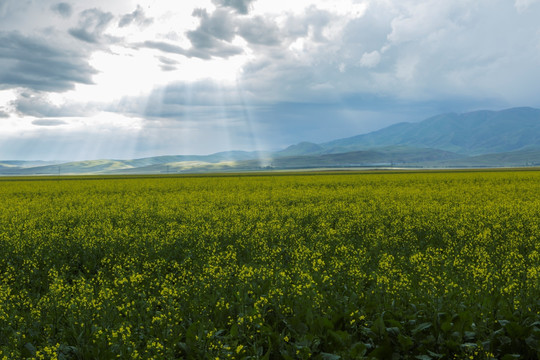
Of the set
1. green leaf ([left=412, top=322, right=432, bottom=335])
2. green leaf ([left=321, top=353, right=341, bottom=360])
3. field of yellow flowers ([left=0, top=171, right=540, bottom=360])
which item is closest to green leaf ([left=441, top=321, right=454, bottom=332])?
field of yellow flowers ([left=0, top=171, right=540, bottom=360])

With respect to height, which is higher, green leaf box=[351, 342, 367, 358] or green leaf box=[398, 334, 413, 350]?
green leaf box=[351, 342, 367, 358]

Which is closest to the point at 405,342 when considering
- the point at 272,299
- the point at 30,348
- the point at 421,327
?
the point at 421,327

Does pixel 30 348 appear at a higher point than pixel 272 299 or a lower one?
lower

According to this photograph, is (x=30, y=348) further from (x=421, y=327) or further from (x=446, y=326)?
(x=446, y=326)

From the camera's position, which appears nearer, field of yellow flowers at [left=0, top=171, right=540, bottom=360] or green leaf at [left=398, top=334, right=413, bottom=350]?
green leaf at [left=398, top=334, right=413, bottom=350]

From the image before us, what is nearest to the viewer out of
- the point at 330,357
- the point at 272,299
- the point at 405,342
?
the point at 330,357

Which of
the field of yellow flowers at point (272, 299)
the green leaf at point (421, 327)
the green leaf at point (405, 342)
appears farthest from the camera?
the green leaf at point (421, 327)

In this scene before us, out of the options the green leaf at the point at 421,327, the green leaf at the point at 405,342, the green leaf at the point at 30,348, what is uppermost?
the green leaf at the point at 421,327

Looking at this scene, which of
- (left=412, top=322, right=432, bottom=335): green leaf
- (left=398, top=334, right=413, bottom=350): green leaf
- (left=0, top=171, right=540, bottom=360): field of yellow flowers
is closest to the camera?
(left=398, top=334, right=413, bottom=350): green leaf

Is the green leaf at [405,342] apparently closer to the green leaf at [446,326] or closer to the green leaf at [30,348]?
the green leaf at [446,326]

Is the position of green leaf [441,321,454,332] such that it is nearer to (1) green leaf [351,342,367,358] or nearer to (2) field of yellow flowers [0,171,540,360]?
(2) field of yellow flowers [0,171,540,360]

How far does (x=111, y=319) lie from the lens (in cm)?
670

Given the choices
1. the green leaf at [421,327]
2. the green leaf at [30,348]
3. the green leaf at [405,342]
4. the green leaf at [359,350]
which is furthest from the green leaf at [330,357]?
the green leaf at [30,348]

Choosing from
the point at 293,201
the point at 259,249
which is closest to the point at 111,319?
the point at 259,249
